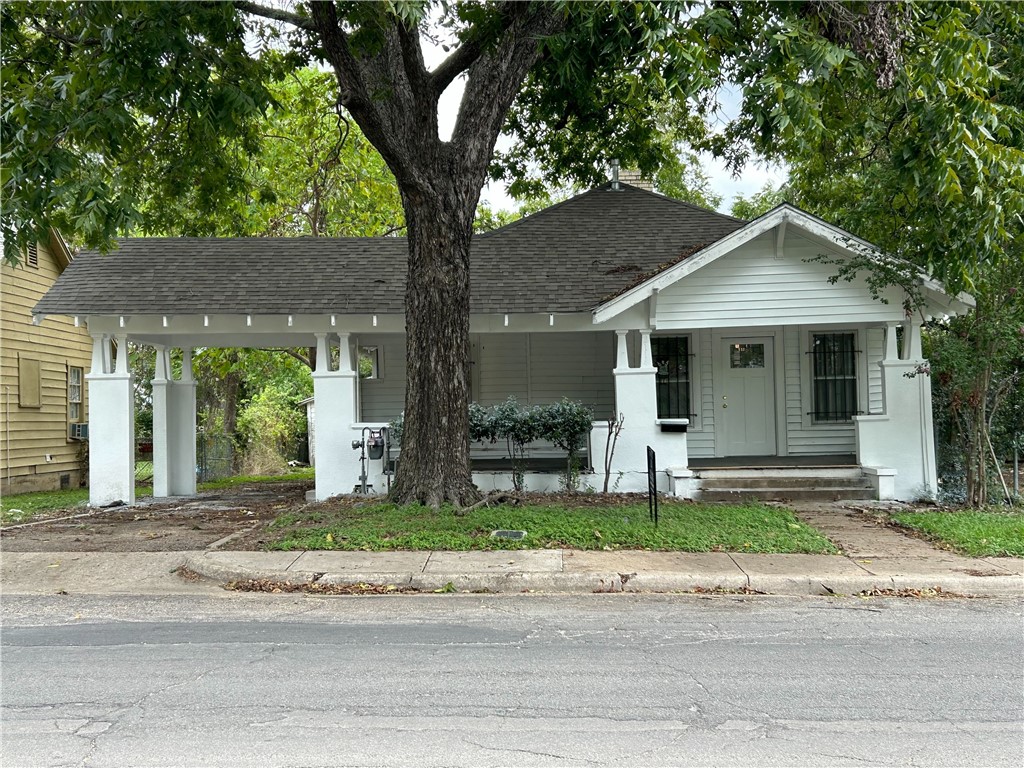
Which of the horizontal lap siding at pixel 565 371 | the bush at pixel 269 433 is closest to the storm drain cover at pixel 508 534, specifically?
the horizontal lap siding at pixel 565 371

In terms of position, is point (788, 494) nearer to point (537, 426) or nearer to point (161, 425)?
point (537, 426)

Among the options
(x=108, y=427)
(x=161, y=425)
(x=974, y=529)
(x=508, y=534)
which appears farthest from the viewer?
(x=161, y=425)

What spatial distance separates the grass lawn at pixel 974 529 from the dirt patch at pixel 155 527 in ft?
26.8

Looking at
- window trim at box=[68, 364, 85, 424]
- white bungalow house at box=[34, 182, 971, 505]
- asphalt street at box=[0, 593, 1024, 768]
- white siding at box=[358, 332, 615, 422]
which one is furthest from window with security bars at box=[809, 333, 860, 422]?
window trim at box=[68, 364, 85, 424]

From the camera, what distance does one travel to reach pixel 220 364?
80.4 ft

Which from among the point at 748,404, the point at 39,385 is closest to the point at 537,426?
the point at 748,404

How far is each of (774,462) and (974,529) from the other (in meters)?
4.62

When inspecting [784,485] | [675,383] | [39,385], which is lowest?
[784,485]

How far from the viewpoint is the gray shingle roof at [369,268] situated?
14.2 meters

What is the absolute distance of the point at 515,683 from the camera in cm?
526

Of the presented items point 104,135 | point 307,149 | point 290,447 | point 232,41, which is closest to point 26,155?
point 104,135

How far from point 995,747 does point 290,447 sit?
29379mm

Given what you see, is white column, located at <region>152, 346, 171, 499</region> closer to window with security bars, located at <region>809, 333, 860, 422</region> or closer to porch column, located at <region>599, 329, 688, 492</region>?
porch column, located at <region>599, 329, 688, 492</region>

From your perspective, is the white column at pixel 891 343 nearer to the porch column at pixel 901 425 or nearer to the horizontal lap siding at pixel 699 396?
the porch column at pixel 901 425
